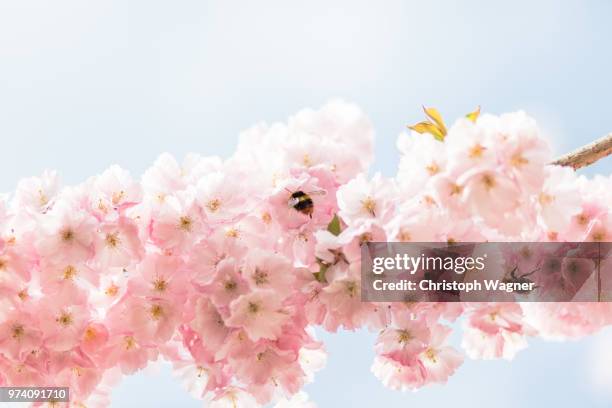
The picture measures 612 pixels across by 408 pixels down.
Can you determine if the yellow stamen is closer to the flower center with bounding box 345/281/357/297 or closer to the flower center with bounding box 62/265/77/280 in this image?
the flower center with bounding box 62/265/77/280

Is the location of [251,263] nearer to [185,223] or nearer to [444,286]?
[185,223]

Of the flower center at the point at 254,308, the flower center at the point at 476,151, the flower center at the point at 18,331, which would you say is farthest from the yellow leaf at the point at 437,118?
the flower center at the point at 18,331

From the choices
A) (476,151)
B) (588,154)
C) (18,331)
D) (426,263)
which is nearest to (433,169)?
(476,151)

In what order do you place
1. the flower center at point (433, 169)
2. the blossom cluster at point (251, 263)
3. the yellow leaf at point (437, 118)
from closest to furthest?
the flower center at point (433, 169) → the blossom cluster at point (251, 263) → the yellow leaf at point (437, 118)

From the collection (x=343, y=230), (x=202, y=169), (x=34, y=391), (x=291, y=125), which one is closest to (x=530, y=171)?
(x=343, y=230)

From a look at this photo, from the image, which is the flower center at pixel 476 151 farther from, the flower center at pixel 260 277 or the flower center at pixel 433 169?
the flower center at pixel 260 277

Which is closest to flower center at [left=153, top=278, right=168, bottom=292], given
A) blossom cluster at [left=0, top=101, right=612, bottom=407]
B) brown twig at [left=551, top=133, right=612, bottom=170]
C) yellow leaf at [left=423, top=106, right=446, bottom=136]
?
blossom cluster at [left=0, top=101, right=612, bottom=407]

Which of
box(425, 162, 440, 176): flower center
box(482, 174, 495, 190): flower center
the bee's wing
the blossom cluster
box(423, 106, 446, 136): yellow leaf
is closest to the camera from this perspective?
box(482, 174, 495, 190): flower center
